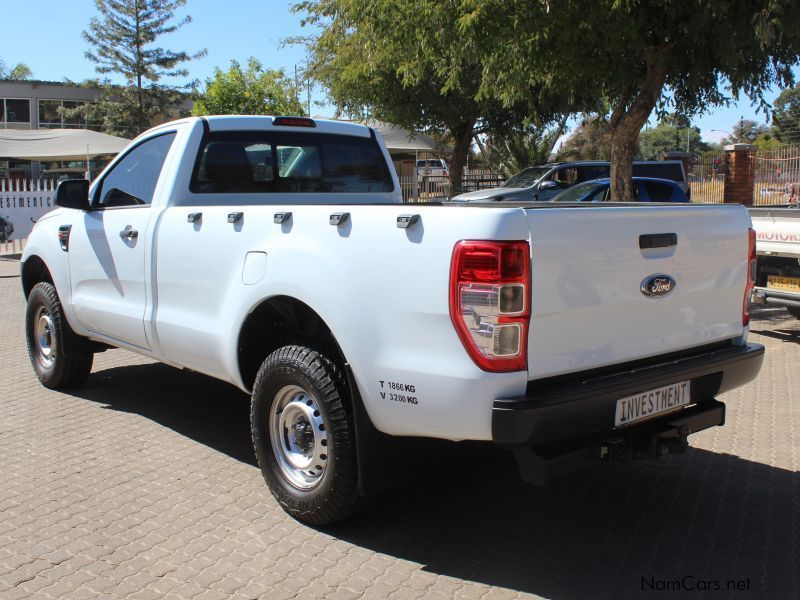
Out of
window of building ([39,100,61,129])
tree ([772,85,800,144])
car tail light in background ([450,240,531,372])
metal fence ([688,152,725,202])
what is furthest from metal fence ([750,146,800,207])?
tree ([772,85,800,144])

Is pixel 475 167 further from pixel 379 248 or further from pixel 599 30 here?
pixel 379 248

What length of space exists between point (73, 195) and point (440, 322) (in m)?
3.55

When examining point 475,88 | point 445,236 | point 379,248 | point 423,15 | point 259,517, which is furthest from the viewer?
point 475,88

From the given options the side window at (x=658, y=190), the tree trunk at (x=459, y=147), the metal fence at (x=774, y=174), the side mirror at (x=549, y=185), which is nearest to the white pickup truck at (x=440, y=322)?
the side window at (x=658, y=190)

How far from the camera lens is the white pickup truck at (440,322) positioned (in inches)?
120

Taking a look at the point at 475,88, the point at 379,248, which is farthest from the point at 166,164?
the point at 475,88

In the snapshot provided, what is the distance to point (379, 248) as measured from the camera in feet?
10.9

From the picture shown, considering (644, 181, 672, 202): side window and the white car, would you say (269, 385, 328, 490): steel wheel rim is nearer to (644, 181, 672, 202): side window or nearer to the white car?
(644, 181, 672, 202): side window

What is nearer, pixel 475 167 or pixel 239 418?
pixel 239 418

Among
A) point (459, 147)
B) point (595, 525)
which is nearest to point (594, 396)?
point (595, 525)

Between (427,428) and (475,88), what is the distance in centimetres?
1793

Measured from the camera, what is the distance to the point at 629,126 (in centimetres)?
1154

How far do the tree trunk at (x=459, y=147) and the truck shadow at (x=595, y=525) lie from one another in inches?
722

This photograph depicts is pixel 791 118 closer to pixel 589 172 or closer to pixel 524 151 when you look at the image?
pixel 524 151
